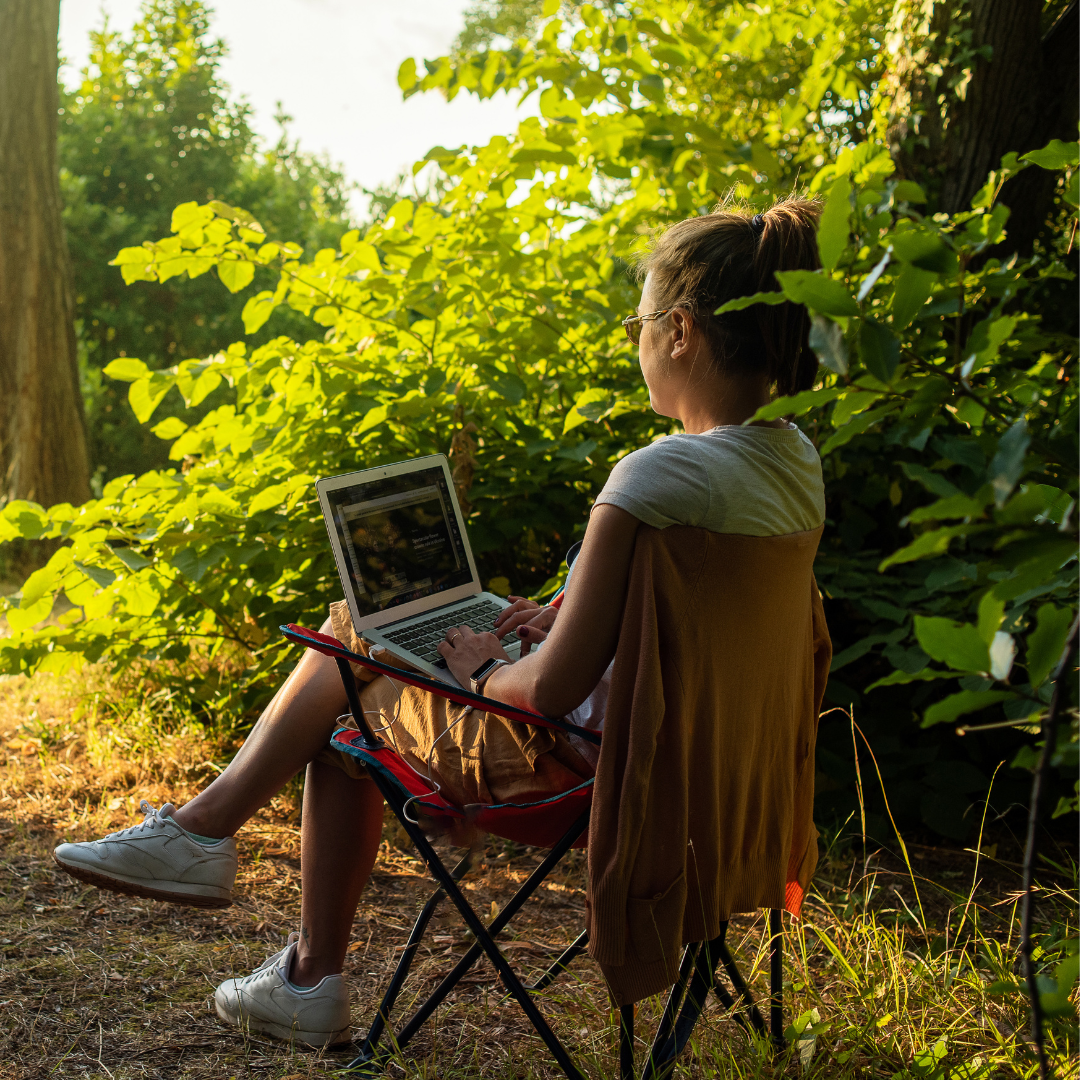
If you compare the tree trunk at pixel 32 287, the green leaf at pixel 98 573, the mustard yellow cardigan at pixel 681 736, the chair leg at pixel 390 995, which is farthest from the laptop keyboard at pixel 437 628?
the tree trunk at pixel 32 287

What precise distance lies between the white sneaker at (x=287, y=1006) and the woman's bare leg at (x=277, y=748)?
324 mm

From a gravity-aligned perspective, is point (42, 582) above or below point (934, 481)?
below

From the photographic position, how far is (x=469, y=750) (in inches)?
62.9

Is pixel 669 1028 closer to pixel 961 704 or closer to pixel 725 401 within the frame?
pixel 961 704

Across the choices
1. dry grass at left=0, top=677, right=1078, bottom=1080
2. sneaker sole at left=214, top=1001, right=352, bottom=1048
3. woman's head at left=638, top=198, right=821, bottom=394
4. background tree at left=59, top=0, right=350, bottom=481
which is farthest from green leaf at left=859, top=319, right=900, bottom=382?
background tree at left=59, top=0, right=350, bottom=481

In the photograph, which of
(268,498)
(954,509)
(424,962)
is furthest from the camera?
(268,498)

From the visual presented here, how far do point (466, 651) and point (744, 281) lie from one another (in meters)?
0.79

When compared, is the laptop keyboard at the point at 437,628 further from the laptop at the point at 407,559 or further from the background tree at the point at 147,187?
the background tree at the point at 147,187

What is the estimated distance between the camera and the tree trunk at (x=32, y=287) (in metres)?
6.50

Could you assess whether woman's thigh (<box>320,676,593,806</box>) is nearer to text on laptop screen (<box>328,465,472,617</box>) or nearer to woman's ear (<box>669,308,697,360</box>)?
text on laptop screen (<box>328,465,472,617</box>)

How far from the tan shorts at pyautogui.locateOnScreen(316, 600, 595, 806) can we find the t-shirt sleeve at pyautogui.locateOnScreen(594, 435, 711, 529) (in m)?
0.45

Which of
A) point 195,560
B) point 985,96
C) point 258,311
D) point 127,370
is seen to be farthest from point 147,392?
point 985,96

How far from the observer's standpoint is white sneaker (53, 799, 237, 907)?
1724 millimetres

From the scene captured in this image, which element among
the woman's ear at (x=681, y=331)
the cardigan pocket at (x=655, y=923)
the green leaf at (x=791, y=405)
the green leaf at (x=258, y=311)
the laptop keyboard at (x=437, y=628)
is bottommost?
the cardigan pocket at (x=655, y=923)
